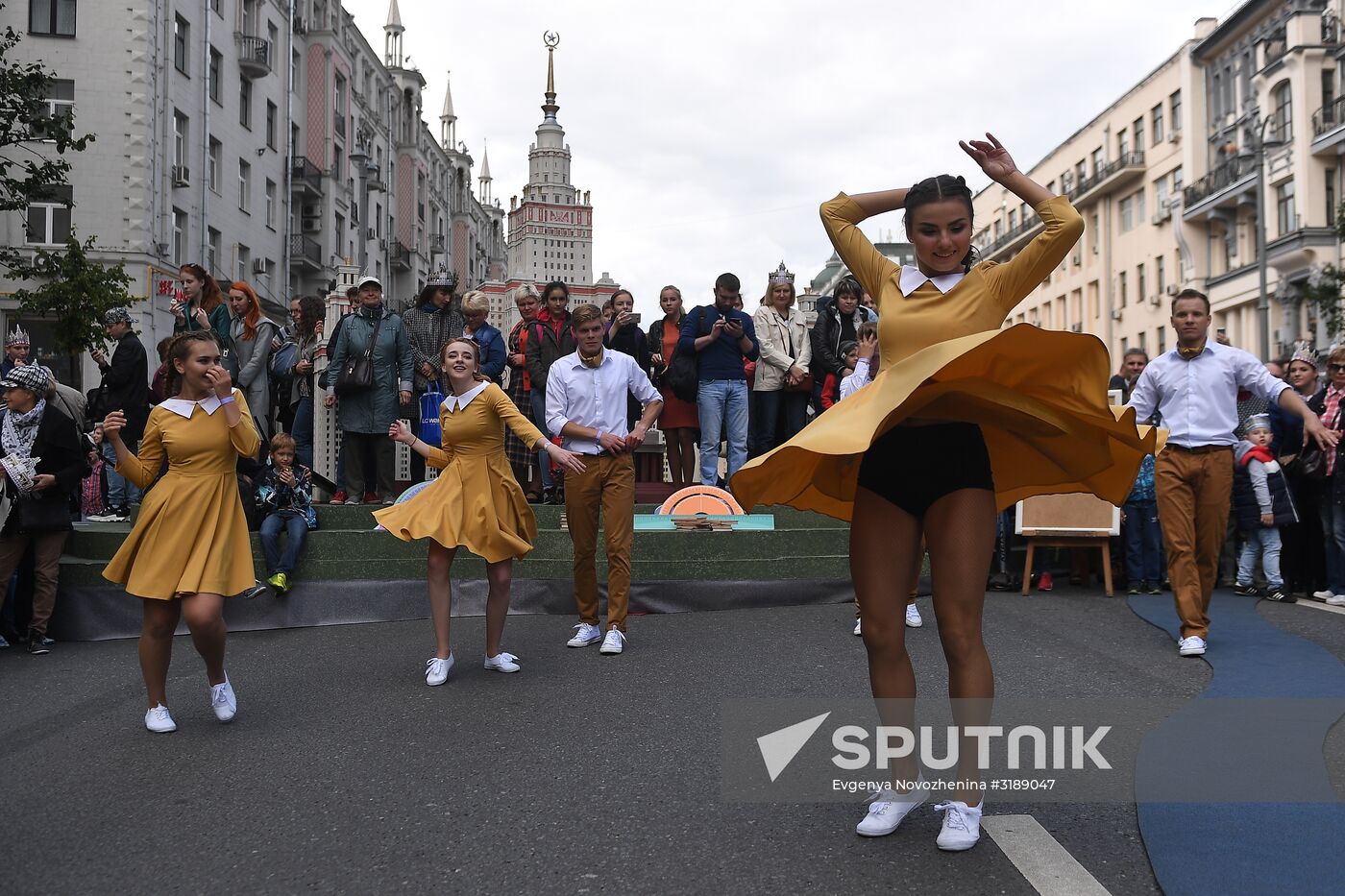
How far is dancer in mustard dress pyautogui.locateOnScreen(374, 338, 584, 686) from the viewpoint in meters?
7.32

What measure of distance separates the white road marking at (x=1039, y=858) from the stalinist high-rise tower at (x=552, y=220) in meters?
130

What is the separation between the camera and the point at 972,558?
398 centimetres

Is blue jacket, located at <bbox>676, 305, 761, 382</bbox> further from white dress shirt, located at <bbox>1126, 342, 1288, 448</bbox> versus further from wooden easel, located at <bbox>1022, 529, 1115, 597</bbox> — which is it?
white dress shirt, located at <bbox>1126, 342, 1288, 448</bbox>

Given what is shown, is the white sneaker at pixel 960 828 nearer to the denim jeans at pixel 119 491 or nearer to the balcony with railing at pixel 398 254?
the denim jeans at pixel 119 491

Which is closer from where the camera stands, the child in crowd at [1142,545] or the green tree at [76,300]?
the child in crowd at [1142,545]

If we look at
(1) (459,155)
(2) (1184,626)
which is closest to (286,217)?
(2) (1184,626)

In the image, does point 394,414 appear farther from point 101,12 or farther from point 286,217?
point 286,217

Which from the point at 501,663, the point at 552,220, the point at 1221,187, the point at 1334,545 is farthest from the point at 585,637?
the point at 552,220

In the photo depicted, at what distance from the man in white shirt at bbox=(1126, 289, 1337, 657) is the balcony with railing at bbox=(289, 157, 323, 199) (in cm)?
4525

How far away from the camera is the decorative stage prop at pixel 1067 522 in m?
10.7

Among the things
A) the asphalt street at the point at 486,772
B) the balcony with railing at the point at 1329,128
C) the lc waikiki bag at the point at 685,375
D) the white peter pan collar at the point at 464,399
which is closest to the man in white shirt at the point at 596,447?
the asphalt street at the point at 486,772

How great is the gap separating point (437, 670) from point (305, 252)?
151 feet

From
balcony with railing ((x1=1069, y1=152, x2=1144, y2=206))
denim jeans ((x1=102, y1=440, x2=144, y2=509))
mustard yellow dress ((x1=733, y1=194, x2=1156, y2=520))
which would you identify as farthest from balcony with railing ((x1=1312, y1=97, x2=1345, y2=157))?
mustard yellow dress ((x1=733, y1=194, x2=1156, y2=520))

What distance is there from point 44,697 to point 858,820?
5.16 meters
